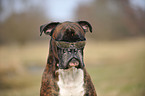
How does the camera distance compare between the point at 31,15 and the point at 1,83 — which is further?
the point at 31,15

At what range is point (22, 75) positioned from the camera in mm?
12375

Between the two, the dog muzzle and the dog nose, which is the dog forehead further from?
the dog nose

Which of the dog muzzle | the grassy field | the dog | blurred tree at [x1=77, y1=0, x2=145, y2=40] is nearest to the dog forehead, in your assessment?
the dog

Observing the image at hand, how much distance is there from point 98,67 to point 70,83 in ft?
35.5

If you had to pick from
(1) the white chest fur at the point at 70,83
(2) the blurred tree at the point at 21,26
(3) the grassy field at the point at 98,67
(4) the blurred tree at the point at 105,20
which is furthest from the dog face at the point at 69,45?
(2) the blurred tree at the point at 21,26

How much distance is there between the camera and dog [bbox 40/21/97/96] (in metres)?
2.82

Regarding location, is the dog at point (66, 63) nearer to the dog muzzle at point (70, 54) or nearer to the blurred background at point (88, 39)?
the dog muzzle at point (70, 54)

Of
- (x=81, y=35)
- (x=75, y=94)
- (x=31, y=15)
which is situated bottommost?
(x=75, y=94)

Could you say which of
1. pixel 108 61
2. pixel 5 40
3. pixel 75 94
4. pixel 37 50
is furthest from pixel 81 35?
pixel 37 50

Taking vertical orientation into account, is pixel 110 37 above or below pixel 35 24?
below

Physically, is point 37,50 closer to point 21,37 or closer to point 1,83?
point 21,37

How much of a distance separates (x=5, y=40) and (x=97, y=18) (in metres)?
8.52

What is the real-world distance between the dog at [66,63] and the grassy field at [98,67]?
358 cm

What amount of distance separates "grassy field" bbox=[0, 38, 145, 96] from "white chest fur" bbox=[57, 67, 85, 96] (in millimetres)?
3565
